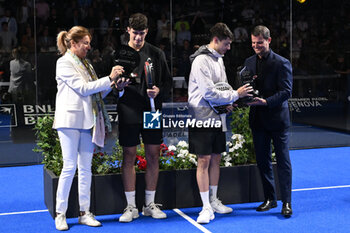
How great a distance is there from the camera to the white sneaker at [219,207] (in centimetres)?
618

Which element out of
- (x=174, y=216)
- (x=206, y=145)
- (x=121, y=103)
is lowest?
(x=174, y=216)

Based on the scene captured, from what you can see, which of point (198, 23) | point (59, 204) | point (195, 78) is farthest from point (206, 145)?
point (198, 23)

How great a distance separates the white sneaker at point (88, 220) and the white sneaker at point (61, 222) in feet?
0.61

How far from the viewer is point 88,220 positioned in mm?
5750

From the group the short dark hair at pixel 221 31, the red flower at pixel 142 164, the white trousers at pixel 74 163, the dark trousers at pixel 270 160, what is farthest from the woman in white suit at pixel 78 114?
the dark trousers at pixel 270 160

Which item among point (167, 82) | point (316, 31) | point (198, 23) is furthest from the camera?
point (316, 31)

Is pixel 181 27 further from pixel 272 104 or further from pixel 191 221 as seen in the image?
pixel 191 221

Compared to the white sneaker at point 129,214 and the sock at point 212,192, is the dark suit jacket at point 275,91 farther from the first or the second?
the white sneaker at point 129,214

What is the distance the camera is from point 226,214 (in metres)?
6.15

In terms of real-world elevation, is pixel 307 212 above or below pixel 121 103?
below

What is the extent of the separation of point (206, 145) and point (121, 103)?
0.98 m

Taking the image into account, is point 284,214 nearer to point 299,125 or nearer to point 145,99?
point 145,99

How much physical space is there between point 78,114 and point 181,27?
4972mm

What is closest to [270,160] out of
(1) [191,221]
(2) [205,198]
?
(2) [205,198]
